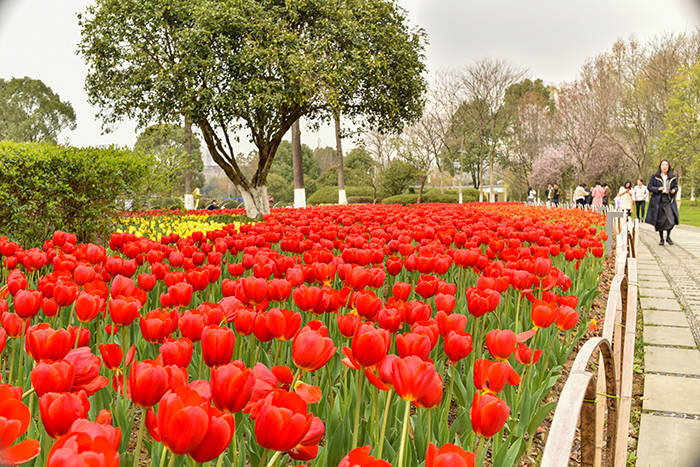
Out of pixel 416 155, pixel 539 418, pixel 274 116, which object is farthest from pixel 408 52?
pixel 416 155

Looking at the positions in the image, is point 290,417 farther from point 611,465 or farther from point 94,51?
point 94,51

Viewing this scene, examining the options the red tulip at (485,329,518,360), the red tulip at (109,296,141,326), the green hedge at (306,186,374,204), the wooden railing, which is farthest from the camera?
the green hedge at (306,186,374,204)

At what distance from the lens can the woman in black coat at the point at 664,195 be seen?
12367 millimetres

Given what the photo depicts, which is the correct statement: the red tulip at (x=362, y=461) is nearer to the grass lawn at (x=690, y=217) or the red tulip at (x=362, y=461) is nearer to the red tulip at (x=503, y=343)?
the red tulip at (x=503, y=343)

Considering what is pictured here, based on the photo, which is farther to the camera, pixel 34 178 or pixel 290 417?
pixel 34 178

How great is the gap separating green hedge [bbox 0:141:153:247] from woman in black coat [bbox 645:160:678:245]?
11.5m

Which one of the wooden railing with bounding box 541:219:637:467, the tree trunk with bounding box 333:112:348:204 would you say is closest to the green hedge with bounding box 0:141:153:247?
the wooden railing with bounding box 541:219:637:467

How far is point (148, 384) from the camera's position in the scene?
1.24 metres

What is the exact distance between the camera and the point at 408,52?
1762cm

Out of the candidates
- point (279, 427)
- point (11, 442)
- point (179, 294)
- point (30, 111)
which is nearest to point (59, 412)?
point (11, 442)

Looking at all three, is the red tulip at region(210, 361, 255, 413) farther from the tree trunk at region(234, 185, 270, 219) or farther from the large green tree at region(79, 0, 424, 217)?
the tree trunk at region(234, 185, 270, 219)

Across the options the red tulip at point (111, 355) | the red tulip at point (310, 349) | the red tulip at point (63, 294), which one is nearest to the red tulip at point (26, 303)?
the red tulip at point (63, 294)

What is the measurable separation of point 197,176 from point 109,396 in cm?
5884

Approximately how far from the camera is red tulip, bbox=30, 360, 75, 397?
1.24 meters
